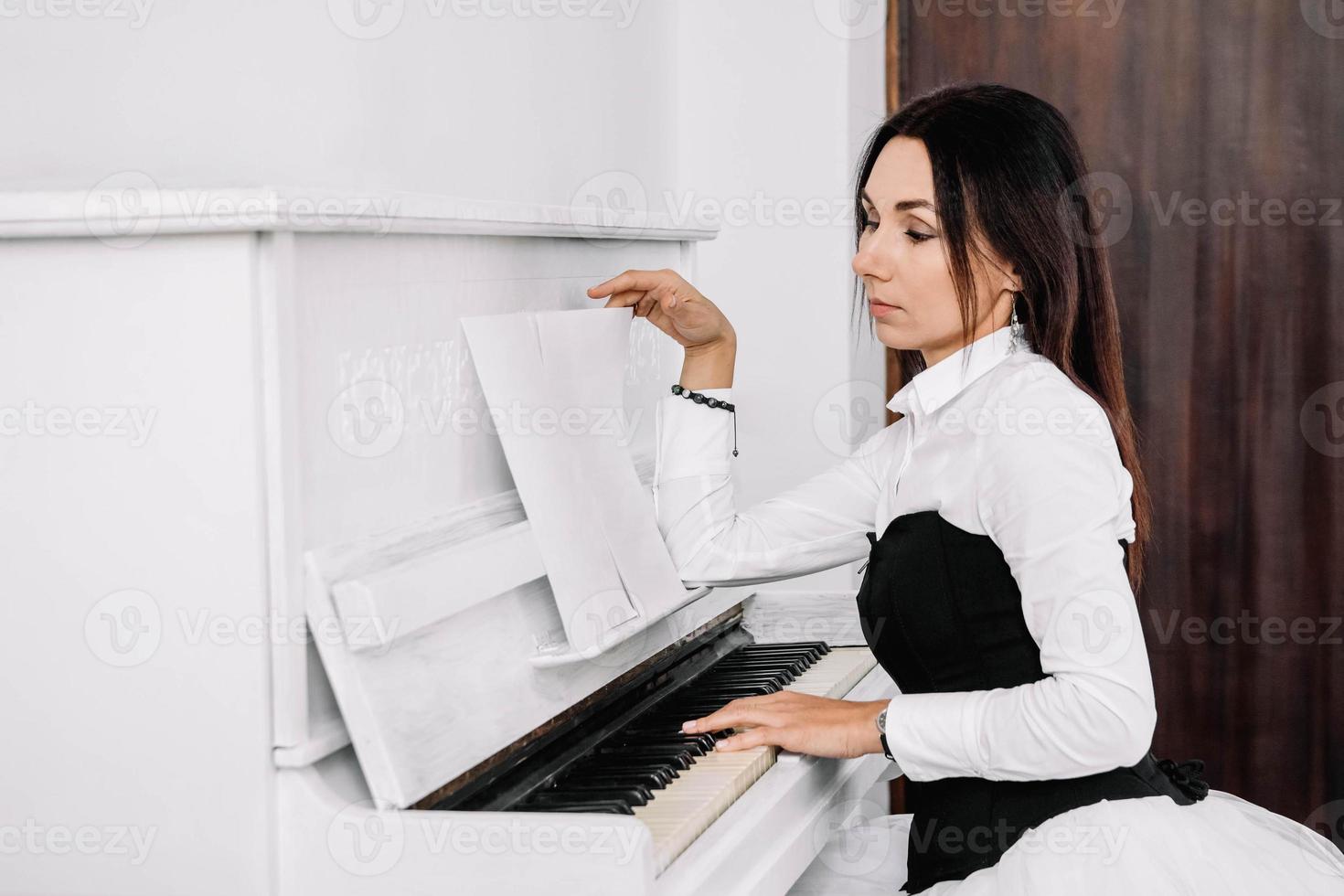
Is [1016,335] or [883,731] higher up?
[1016,335]

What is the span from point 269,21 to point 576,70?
925mm

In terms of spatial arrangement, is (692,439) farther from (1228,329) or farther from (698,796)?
(1228,329)

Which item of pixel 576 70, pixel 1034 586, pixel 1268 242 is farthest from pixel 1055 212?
pixel 1268 242

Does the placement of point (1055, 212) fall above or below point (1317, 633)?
above

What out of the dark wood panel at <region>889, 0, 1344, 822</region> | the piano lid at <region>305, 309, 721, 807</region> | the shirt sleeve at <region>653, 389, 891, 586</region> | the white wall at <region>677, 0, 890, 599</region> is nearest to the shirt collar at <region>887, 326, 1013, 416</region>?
the shirt sleeve at <region>653, 389, 891, 586</region>

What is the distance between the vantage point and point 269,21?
6.14ft

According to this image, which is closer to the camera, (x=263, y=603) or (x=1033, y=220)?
(x=263, y=603)

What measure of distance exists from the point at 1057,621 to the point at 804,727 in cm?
32

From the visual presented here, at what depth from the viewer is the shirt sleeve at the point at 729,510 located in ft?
5.72

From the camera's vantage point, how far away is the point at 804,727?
1463mm

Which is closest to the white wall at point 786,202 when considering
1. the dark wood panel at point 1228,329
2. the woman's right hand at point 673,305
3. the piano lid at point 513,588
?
the dark wood panel at point 1228,329

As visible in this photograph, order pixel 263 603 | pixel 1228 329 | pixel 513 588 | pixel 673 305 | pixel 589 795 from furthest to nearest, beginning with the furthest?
pixel 1228 329, pixel 673 305, pixel 513 588, pixel 589 795, pixel 263 603

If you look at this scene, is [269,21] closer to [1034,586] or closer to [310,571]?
[310,571]

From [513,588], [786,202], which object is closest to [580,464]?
[513,588]
